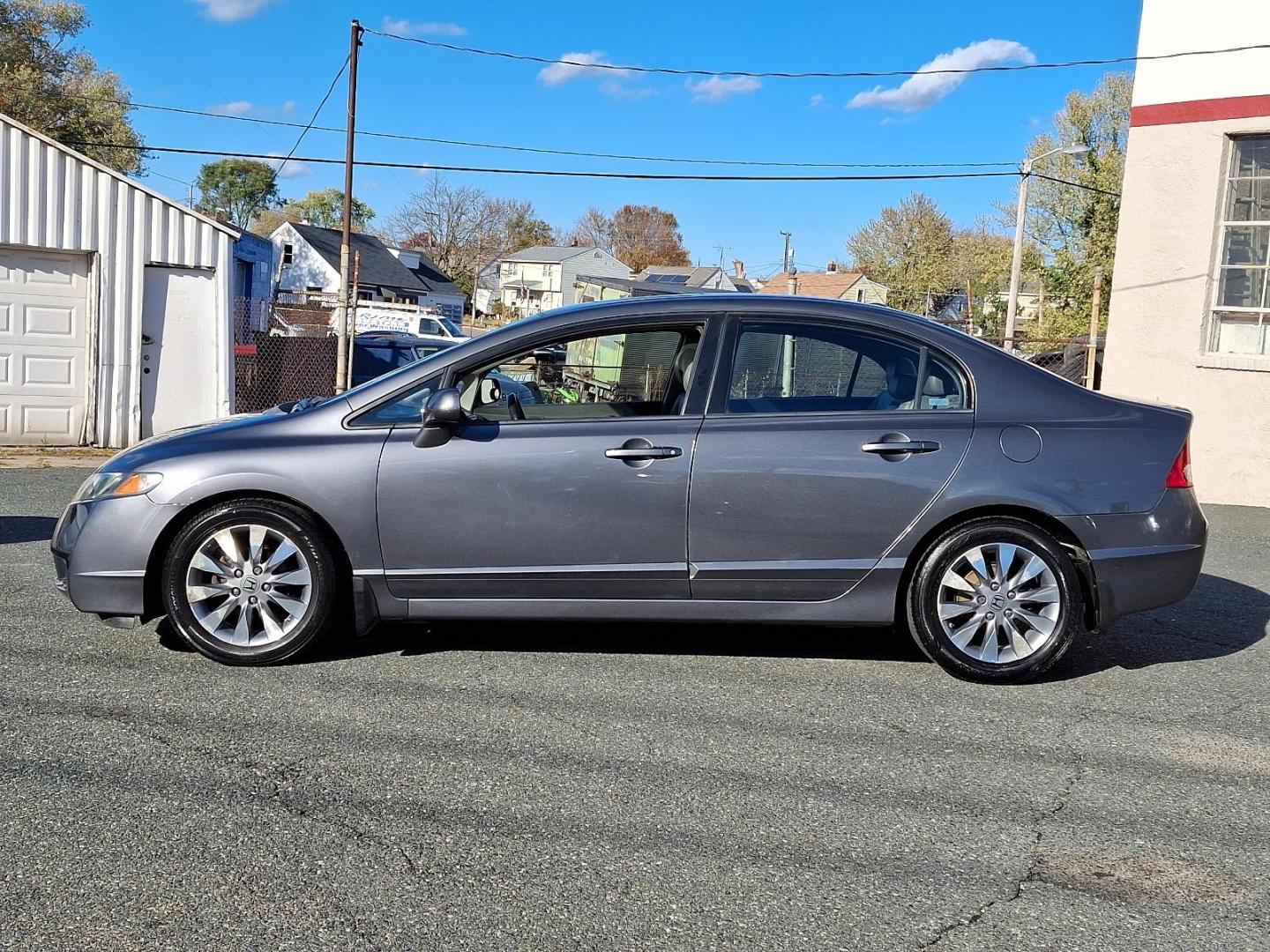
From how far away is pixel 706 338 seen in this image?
5.27m

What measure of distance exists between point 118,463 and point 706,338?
2.59 meters

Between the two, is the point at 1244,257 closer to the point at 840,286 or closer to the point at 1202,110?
the point at 1202,110

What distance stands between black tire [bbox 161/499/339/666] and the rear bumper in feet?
10.3

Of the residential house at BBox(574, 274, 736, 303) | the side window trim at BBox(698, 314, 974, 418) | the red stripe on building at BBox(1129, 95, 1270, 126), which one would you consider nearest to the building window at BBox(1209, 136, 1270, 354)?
the red stripe on building at BBox(1129, 95, 1270, 126)

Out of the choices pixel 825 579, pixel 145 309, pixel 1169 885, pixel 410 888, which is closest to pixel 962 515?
pixel 825 579

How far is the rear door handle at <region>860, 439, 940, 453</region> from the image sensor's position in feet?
16.7

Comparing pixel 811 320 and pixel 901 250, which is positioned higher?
pixel 901 250

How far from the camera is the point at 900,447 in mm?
5090

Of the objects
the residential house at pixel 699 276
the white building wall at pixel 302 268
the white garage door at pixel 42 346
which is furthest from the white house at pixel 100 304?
the residential house at pixel 699 276

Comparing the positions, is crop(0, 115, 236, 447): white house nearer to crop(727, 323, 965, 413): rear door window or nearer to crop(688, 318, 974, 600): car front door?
crop(727, 323, 965, 413): rear door window

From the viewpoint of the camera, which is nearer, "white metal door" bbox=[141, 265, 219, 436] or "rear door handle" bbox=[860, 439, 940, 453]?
"rear door handle" bbox=[860, 439, 940, 453]

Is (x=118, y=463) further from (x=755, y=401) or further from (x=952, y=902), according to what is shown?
(x=952, y=902)

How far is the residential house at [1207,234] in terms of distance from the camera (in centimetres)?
1157

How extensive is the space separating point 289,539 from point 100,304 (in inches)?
392
